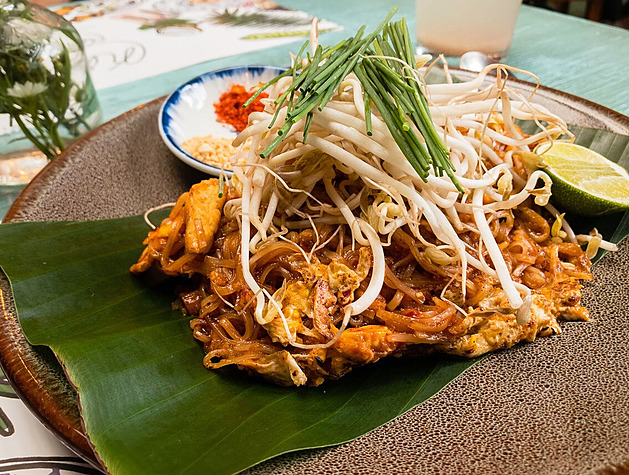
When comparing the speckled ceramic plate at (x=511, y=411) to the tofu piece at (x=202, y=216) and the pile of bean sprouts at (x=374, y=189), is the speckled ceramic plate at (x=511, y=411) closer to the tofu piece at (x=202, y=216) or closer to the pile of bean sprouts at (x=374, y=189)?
the pile of bean sprouts at (x=374, y=189)

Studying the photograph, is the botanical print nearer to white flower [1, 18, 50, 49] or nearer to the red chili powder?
the red chili powder

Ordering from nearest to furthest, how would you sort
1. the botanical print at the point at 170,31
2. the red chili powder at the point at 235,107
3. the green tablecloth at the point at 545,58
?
1. the red chili powder at the point at 235,107
2. the green tablecloth at the point at 545,58
3. the botanical print at the point at 170,31

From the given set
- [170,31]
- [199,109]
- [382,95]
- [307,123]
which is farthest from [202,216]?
[170,31]

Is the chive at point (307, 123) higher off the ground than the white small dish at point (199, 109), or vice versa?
the chive at point (307, 123)

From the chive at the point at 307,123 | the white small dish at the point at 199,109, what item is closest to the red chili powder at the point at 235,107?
the white small dish at the point at 199,109

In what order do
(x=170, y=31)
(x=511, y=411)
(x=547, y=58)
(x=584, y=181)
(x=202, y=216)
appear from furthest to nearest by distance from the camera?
(x=170, y=31) < (x=547, y=58) < (x=584, y=181) < (x=202, y=216) < (x=511, y=411)

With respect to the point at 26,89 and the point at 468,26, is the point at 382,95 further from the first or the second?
the point at 468,26

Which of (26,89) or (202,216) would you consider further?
(26,89)
